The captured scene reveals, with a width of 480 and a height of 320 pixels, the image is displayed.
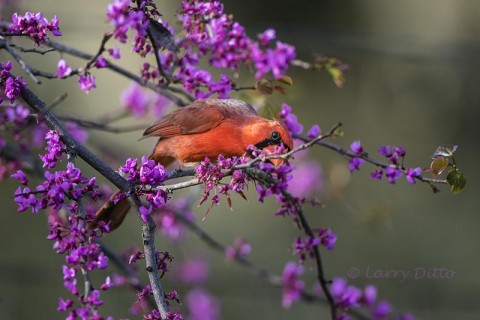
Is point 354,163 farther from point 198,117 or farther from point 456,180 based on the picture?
point 198,117

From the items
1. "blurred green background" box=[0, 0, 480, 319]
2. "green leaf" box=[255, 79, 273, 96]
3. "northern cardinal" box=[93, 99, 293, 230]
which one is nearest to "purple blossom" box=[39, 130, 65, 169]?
"northern cardinal" box=[93, 99, 293, 230]

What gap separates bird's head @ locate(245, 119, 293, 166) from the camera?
2602 millimetres

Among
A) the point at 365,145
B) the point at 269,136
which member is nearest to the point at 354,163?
the point at 269,136

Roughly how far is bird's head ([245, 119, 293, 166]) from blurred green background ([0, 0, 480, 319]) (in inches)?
121

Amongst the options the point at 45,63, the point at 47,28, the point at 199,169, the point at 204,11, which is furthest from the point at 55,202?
the point at 45,63

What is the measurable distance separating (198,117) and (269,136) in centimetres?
44

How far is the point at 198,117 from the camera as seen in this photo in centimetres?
299

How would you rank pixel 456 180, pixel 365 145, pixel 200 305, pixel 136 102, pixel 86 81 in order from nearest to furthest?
pixel 456 180
pixel 86 81
pixel 136 102
pixel 200 305
pixel 365 145

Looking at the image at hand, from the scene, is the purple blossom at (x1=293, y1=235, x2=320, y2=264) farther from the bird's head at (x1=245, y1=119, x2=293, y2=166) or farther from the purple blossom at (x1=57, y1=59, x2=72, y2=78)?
the purple blossom at (x1=57, y1=59, x2=72, y2=78)

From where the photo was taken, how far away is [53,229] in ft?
6.54

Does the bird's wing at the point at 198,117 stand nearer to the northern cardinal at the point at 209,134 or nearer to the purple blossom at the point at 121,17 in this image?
the northern cardinal at the point at 209,134

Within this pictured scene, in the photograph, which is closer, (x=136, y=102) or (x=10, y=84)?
(x=10, y=84)

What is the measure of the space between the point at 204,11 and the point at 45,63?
10.9 feet

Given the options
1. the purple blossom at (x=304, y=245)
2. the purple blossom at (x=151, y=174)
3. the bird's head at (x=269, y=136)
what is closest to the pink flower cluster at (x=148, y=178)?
the purple blossom at (x=151, y=174)
